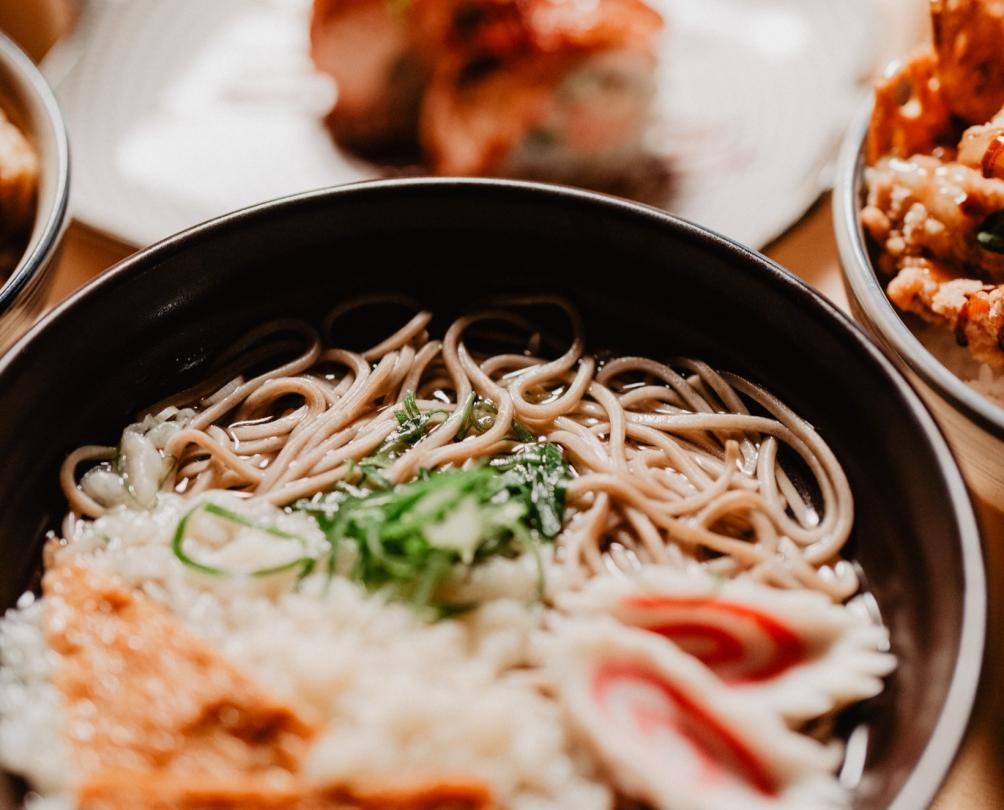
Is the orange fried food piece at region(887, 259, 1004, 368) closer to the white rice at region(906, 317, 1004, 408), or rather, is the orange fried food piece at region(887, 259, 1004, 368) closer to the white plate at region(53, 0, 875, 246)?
the white rice at region(906, 317, 1004, 408)

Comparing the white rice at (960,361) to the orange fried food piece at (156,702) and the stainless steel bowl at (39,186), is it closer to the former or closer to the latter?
the orange fried food piece at (156,702)

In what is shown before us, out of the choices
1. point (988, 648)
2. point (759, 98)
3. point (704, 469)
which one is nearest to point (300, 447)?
point (704, 469)

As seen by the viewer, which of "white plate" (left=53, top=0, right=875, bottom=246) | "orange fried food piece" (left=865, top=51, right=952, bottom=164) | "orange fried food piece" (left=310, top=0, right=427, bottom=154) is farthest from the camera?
"orange fried food piece" (left=310, top=0, right=427, bottom=154)

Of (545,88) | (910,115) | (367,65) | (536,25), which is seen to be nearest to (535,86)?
(545,88)

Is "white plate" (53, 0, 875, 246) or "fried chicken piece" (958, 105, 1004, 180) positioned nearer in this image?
"fried chicken piece" (958, 105, 1004, 180)

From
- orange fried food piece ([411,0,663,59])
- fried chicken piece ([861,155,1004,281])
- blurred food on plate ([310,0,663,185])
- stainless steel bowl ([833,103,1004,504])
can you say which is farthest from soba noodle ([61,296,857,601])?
orange fried food piece ([411,0,663,59])
